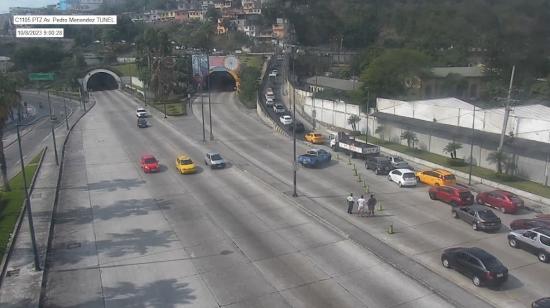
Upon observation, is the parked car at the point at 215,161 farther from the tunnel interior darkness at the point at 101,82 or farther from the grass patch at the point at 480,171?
the tunnel interior darkness at the point at 101,82

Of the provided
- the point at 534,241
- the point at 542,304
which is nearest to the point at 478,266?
the point at 542,304

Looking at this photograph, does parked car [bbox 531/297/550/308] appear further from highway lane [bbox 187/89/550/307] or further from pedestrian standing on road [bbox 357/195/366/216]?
pedestrian standing on road [bbox 357/195/366/216]

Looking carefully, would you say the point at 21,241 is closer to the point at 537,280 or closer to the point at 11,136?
the point at 537,280

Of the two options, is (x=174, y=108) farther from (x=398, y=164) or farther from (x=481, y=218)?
(x=481, y=218)

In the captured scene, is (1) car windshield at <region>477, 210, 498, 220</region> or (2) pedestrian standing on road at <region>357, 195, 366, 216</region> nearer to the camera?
(1) car windshield at <region>477, 210, 498, 220</region>

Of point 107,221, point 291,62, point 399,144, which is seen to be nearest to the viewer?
point 107,221

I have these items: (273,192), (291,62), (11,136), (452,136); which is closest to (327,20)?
(291,62)

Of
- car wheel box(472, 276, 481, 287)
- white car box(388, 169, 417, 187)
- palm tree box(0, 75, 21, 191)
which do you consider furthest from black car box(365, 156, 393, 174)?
palm tree box(0, 75, 21, 191)
